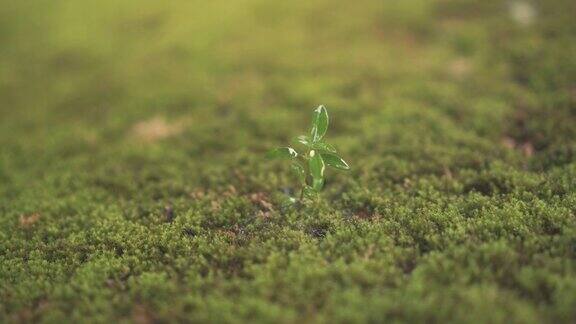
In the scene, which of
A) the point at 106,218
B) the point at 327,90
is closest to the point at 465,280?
the point at 106,218

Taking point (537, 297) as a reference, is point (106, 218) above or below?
below

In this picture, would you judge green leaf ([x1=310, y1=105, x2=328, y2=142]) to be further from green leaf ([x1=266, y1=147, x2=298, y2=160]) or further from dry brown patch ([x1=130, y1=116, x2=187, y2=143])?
dry brown patch ([x1=130, y1=116, x2=187, y2=143])

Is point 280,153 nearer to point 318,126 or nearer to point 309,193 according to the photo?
point 318,126

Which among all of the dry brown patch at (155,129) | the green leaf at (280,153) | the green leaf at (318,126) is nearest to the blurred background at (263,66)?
the dry brown patch at (155,129)

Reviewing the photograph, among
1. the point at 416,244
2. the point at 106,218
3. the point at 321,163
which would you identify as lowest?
the point at 106,218

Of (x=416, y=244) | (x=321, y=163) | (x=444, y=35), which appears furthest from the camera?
(x=444, y=35)

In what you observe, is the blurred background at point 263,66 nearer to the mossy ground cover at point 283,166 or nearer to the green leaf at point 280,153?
the mossy ground cover at point 283,166

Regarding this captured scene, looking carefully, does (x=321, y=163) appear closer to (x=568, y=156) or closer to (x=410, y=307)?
(x=410, y=307)
